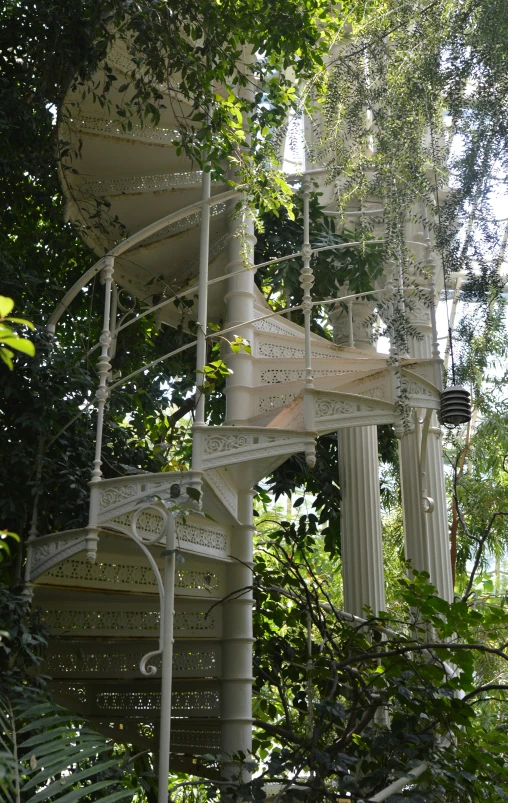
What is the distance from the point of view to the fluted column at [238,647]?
463 cm

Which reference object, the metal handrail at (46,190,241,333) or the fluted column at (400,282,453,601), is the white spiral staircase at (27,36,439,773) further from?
the fluted column at (400,282,453,601)

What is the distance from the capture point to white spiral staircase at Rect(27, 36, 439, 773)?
13.1ft

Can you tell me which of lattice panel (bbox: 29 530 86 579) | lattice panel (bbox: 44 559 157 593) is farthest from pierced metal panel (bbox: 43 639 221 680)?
lattice panel (bbox: 29 530 86 579)

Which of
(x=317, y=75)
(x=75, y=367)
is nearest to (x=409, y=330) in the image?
(x=317, y=75)

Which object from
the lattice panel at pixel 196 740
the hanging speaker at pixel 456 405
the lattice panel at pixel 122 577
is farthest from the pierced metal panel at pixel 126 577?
the hanging speaker at pixel 456 405

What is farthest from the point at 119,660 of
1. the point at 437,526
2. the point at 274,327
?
the point at 437,526

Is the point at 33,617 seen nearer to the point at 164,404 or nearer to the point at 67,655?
the point at 67,655

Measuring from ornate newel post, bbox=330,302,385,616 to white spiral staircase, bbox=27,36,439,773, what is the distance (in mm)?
923

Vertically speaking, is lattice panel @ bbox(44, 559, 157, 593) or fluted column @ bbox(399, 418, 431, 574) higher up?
fluted column @ bbox(399, 418, 431, 574)

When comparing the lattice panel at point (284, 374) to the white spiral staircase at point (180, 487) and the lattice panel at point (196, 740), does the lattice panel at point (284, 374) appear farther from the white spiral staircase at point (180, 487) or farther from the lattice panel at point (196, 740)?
the lattice panel at point (196, 740)

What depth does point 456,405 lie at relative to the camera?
421 centimetres

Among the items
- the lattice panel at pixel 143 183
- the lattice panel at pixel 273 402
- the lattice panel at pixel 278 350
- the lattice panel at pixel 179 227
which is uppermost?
the lattice panel at pixel 143 183

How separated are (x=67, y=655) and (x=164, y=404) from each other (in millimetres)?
1869

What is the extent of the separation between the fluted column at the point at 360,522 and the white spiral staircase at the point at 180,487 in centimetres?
93
